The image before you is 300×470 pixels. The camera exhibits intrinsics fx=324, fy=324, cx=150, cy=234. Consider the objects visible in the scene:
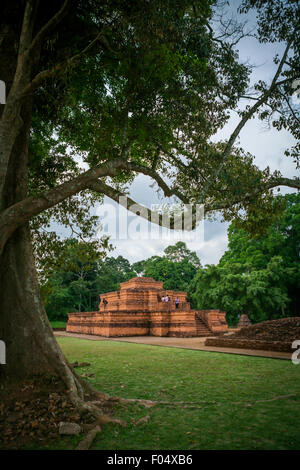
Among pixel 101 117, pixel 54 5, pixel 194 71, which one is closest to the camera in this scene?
pixel 54 5

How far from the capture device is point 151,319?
19.3 metres

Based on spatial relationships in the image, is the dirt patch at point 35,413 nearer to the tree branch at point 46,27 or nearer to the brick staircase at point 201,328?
the tree branch at point 46,27

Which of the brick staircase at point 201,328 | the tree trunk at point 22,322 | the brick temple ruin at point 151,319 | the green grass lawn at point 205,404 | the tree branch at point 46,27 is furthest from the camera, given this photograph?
the brick temple ruin at point 151,319

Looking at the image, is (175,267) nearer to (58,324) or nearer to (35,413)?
(58,324)

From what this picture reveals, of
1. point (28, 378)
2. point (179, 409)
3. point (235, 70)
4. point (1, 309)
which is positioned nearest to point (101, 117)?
point (235, 70)

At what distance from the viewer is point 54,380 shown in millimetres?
4312

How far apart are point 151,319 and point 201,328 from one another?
2.98m

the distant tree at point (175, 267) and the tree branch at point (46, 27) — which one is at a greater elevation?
the tree branch at point (46, 27)

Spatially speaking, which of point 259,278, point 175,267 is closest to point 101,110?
point 259,278

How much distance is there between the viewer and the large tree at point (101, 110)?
462 centimetres

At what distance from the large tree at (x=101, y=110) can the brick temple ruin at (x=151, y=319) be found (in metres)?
11.0

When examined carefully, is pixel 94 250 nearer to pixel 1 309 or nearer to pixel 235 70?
pixel 1 309

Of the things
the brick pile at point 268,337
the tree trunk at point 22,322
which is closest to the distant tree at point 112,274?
the brick pile at point 268,337
